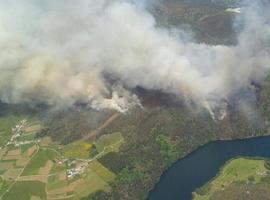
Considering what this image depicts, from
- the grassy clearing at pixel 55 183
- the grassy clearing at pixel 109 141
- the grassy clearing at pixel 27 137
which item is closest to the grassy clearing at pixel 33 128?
the grassy clearing at pixel 27 137

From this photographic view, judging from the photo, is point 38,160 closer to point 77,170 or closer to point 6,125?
point 77,170

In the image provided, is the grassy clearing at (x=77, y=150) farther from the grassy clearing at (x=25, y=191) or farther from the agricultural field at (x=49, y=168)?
the grassy clearing at (x=25, y=191)

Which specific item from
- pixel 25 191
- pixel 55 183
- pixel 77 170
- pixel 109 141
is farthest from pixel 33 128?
pixel 25 191

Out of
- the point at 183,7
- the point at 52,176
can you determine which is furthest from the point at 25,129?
the point at 183,7

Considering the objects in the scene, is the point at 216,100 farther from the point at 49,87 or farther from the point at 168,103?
the point at 49,87

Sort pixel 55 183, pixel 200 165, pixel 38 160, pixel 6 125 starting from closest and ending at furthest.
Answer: pixel 55 183
pixel 200 165
pixel 38 160
pixel 6 125

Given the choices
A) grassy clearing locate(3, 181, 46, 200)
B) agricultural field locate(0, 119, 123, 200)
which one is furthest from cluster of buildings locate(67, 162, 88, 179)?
grassy clearing locate(3, 181, 46, 200)
